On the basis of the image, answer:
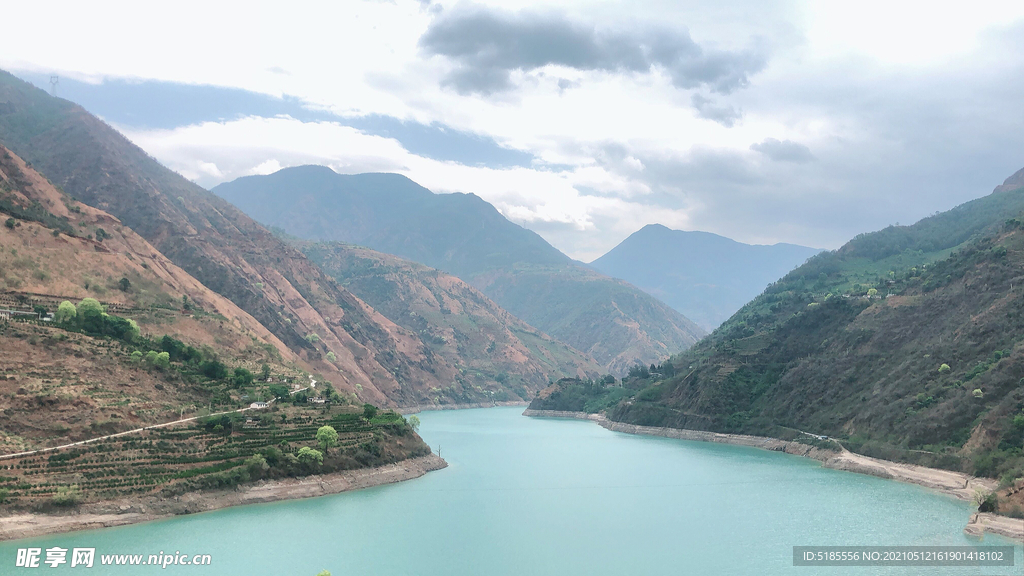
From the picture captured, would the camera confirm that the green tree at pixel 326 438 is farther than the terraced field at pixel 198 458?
Yes

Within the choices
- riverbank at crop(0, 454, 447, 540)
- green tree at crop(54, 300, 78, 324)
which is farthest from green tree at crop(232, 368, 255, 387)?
riverbank at crop(0, 454, 447, 540)

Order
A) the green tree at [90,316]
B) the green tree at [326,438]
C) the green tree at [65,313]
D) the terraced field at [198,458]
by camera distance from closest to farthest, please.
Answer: the terraced field at [198,458]
the green tree at [326,438]
the green tree at [65,313]
the green tree at [90,316]

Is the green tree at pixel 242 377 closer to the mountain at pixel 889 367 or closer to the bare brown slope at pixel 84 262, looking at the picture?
the bare brown slope at pixel 84 262

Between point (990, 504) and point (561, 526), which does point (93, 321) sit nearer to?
point (561, 526)

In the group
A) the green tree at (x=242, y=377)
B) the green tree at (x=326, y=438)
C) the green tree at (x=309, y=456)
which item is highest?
the green tree at (x=242, y=377)

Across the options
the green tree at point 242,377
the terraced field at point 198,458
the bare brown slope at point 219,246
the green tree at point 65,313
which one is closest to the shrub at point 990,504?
the terraced field at point 198,458

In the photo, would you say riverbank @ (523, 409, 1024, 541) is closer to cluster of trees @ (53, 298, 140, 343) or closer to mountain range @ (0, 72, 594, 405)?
mountain range @ (0, 72, 594, 405)

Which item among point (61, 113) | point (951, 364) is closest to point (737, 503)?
point (951, 364)

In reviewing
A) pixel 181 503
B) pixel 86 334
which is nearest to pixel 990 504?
pixel 181 503
